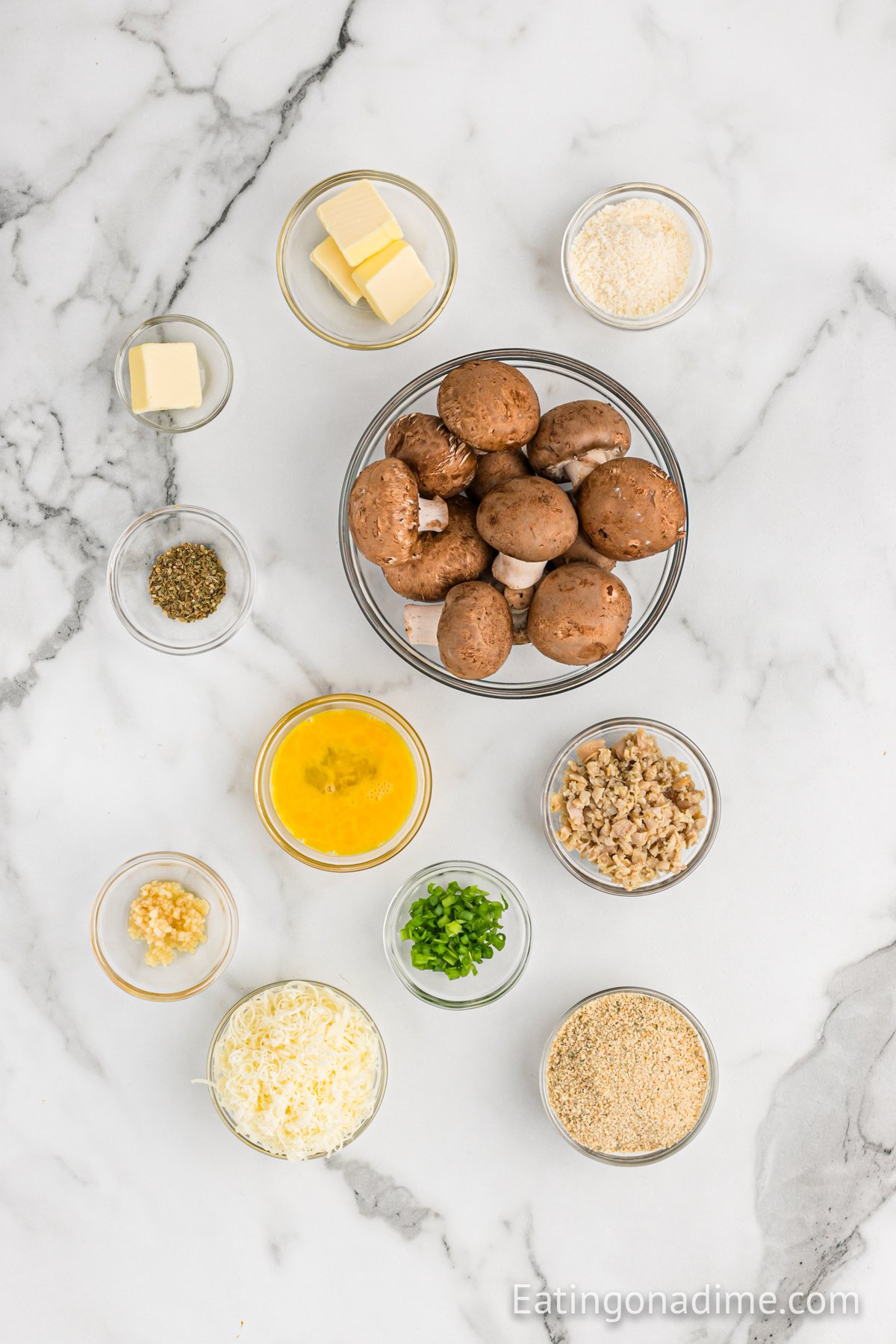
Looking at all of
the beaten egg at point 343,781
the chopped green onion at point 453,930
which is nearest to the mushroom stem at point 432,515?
the beaten egg at point 343,781

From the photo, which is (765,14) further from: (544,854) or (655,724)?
(544,854)

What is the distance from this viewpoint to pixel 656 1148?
1.93m

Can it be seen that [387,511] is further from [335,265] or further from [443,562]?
[335,265]

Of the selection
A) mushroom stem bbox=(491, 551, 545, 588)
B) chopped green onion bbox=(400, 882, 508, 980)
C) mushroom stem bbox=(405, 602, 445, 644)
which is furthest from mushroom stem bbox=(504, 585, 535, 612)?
chopped green onion bbox=(400, 882, 508, 980)

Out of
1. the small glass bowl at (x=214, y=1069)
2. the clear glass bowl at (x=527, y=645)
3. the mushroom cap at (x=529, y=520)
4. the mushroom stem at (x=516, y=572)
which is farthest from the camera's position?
the small glass bowl at (x=214, y=1069)

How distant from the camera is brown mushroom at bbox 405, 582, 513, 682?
1552 millimetres

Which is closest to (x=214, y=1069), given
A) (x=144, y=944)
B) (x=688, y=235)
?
(x=144, y=944)

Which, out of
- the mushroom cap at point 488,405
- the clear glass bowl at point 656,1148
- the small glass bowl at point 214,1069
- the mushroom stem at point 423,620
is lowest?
the small glass bowl at point 214,1069

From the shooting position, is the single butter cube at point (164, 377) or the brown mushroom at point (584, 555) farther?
the single butter cube at point (164, 377)

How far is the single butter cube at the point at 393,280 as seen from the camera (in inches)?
71.2

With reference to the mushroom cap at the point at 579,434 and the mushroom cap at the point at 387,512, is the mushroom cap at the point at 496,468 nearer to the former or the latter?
the mushroom cap at the point at 579,434

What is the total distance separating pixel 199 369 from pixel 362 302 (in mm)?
377

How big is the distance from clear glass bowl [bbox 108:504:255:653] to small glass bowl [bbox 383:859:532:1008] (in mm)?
698

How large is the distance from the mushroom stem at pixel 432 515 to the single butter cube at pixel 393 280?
48cm
